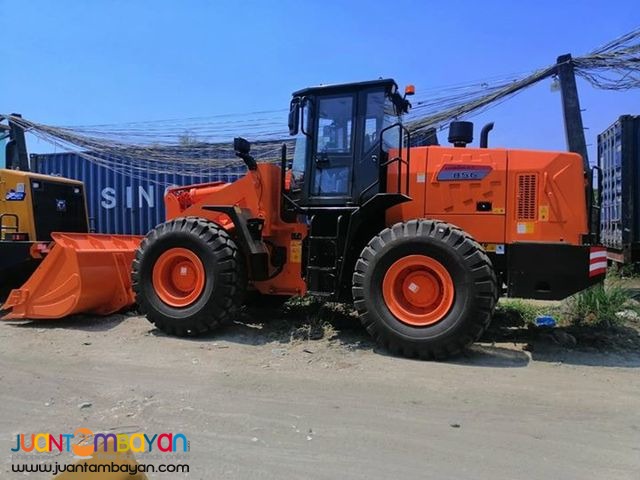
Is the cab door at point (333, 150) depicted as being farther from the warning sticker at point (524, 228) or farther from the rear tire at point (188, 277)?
the warning sticker at point (524, 228)

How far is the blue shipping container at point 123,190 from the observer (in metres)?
14.0

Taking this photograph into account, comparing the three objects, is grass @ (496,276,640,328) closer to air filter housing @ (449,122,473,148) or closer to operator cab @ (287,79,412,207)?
air filter housing @ (449,122,473,148)

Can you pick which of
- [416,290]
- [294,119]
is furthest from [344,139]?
[416,290]

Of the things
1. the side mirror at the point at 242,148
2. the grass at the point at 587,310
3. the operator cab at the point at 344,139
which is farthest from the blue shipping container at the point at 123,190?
the grass at the point at 587,310

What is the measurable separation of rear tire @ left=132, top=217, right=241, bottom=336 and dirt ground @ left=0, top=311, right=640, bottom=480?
287 millimetres

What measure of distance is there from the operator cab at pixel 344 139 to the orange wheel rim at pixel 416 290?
1068 mm

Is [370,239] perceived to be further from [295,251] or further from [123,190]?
[123,190]

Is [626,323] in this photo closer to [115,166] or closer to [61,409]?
[61,409]

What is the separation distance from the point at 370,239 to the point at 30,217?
5.61 metres

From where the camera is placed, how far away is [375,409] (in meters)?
4.55

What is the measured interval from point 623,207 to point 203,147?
9.06 metres

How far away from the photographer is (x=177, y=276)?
7.28m

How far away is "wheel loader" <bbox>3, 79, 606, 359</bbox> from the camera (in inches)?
241

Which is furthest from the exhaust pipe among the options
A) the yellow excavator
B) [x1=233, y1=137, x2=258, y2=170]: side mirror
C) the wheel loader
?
the yellow excavator
